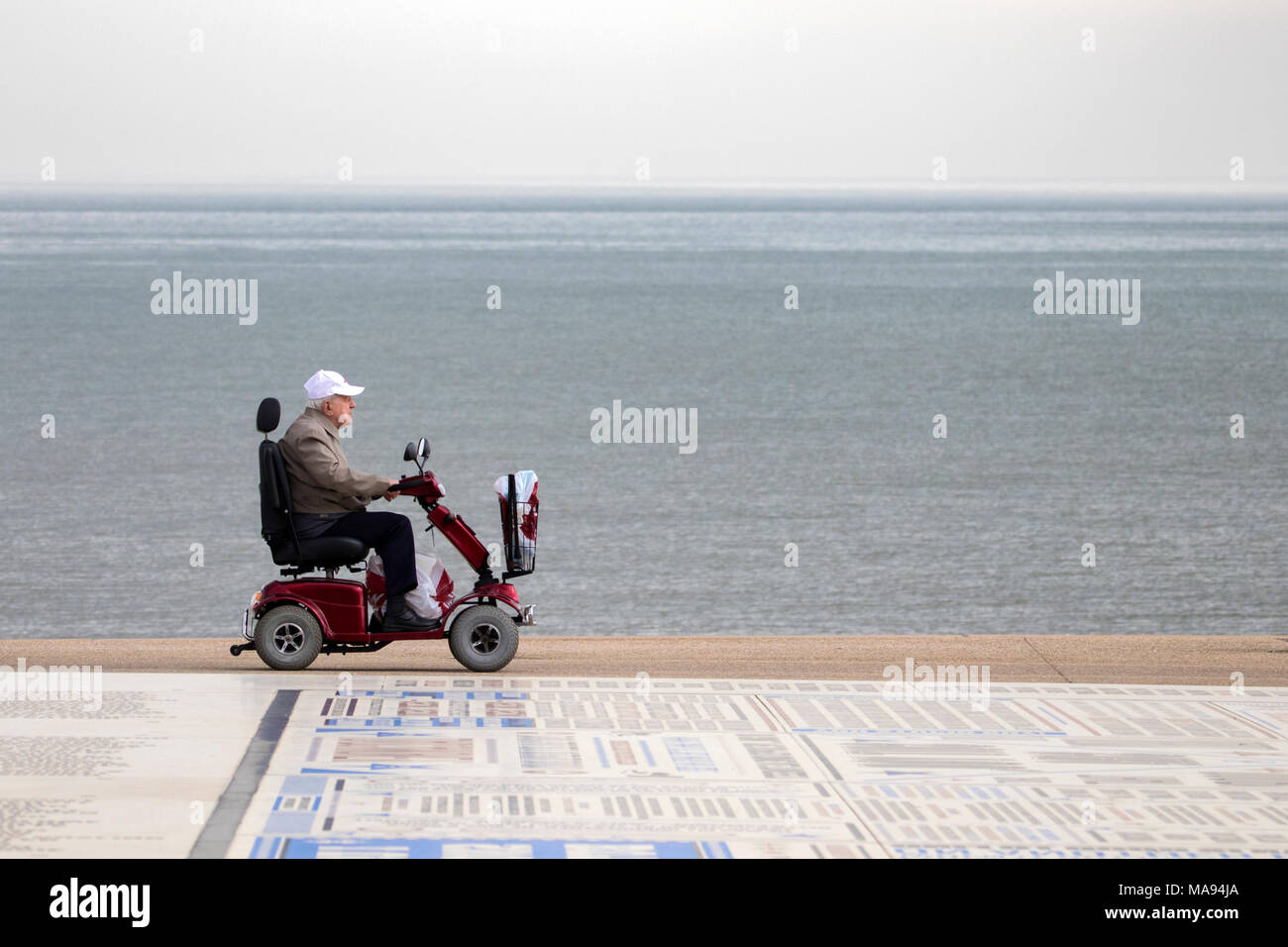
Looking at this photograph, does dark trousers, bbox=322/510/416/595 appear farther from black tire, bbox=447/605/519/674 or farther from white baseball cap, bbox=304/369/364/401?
white baseball cap, bbox=304/369/364/401

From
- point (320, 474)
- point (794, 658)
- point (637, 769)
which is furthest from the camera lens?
point (794, 658)

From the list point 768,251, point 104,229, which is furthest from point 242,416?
point 104,229

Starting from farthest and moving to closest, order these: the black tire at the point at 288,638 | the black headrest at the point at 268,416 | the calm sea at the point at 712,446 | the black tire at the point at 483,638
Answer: the calm sea at the point at 712,446 → the black tire at the point at 483,638 → the black tire at the point at 288,638 → the black headrest at the point at 268,416

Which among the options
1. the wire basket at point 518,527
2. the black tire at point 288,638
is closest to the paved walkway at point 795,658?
the black tire at point 288,638

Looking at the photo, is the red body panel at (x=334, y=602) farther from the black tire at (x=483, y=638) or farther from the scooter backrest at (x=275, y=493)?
the black tire at (x=483, y=638)

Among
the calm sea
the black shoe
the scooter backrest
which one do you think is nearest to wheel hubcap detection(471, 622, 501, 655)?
the black shoe

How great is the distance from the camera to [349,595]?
9125mm

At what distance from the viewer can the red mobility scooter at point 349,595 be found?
29.6 feet

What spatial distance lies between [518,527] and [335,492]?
0.91 meters

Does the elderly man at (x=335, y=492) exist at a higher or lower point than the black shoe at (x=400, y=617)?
higher

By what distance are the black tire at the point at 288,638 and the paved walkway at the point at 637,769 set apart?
0.54ft

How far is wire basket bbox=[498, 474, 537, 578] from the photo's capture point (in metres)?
9.09

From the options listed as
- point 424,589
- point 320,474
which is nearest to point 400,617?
point 424,589

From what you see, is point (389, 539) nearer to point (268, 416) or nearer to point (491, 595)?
point (491, 595)
